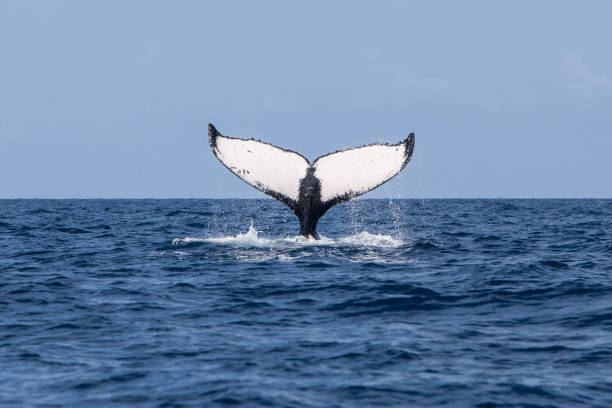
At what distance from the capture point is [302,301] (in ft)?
32.0

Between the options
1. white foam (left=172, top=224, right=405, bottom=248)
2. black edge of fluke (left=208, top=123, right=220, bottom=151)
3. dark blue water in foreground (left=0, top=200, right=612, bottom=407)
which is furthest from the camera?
white foam (left=172, top=224, right=405, bottom=248)

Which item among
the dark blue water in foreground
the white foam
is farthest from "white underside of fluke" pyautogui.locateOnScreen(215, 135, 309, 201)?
the white foam

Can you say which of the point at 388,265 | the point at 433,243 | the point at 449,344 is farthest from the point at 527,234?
the point at 449,344

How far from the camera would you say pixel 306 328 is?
27.0 feet

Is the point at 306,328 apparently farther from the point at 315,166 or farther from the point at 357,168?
the point at 315,166

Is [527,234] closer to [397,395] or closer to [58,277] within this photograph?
[58,277]

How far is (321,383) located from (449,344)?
68.3 inches

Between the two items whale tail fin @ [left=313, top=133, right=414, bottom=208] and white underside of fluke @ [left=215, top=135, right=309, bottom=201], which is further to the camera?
white underside of fluke @ [left=215, top=135, right=309, bottom=201]

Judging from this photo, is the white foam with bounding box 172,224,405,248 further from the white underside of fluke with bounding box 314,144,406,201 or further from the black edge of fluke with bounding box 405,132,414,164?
the black edge of fluke with bounding box 405,132,414,164

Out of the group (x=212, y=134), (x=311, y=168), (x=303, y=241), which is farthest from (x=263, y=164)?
(x=303, y=241)

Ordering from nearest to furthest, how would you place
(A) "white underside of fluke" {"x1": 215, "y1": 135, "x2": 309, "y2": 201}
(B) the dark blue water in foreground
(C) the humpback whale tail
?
(B) the dark blue water in foreground → (C) the humpback whale tail → (A) "white underside of fluke" {"x1": 215, "y1": 135, "x2": 309, "y2": 201}

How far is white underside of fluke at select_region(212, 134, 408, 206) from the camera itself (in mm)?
11670

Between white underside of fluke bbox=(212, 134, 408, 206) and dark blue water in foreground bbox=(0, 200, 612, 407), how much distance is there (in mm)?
1272

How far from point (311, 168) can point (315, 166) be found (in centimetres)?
7
